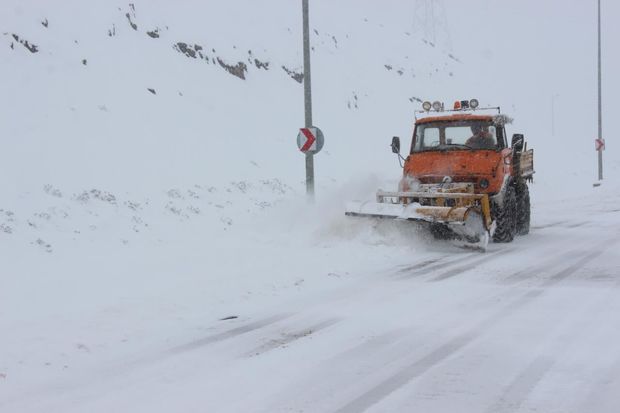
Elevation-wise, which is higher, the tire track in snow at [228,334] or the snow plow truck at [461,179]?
the snow plow truck at [461,179]

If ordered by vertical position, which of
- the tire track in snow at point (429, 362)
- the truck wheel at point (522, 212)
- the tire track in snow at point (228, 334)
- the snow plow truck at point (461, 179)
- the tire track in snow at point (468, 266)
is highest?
the snow plow truck at point (461, 179)

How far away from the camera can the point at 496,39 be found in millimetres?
87250

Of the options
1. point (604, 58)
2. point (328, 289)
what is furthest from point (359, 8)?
point (604, 58)

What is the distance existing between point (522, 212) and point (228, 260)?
6331 mm

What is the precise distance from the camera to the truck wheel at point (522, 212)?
12.7 metres

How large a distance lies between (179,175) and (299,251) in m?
6.51

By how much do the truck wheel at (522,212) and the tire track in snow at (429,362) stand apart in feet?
18.2

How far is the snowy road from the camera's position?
412cm

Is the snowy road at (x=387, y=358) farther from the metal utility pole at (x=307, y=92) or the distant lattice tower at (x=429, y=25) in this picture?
the distant lattice tower at (x=429, y=25)

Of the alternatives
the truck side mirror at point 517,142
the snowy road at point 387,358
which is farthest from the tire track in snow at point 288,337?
the truck side mirror at point 517,142

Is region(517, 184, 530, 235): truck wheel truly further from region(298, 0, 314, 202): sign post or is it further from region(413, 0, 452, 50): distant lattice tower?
region(413, 0, 452, 50): distant lattice tower

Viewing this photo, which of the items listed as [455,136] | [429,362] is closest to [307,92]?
[455,136]

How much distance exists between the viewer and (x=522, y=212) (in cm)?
1281

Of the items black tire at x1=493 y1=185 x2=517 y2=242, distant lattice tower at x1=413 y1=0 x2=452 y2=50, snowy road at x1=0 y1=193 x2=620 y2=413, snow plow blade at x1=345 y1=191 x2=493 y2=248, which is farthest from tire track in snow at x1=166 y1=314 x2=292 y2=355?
distant lattice tower at x1=413 y1=0 x2=452 y2=50
